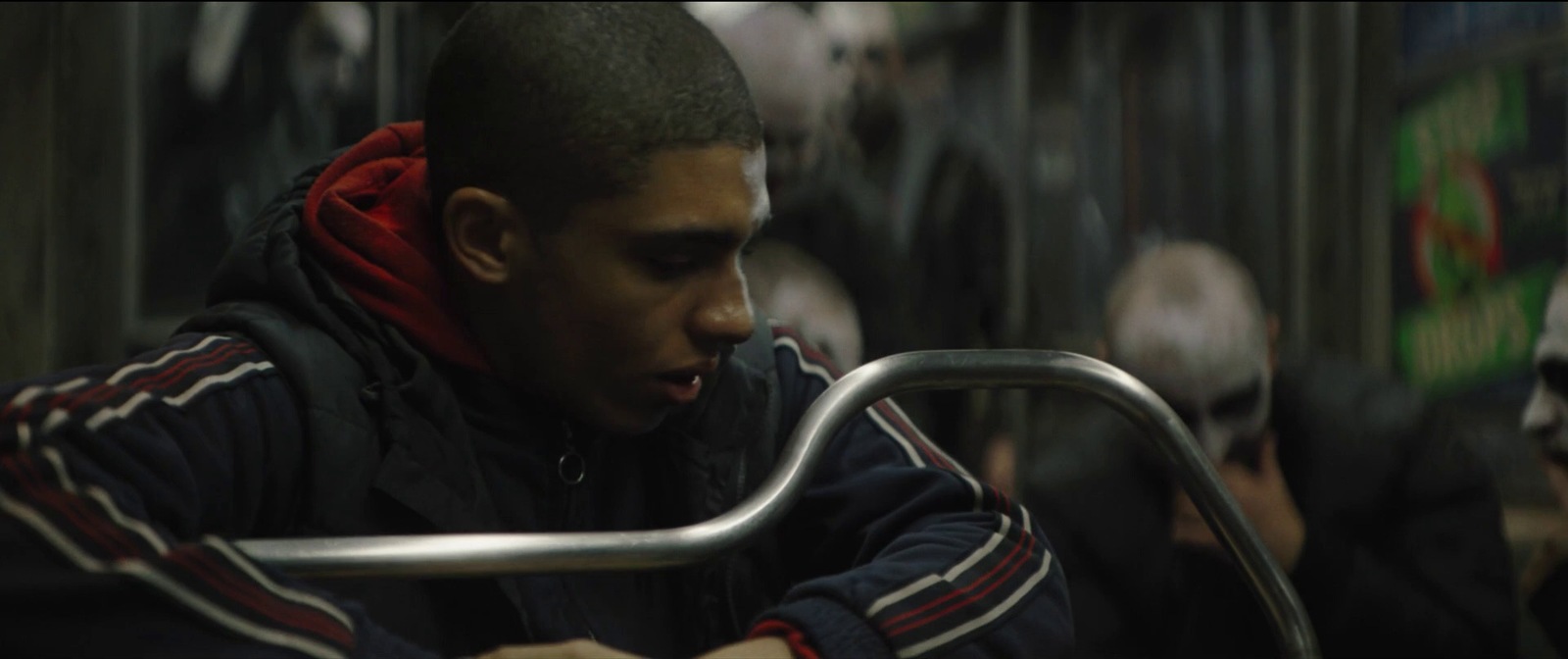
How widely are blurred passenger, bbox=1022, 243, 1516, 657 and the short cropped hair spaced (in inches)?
44.3

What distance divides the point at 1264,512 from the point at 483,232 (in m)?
1.29

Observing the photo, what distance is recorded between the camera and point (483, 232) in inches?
42.0

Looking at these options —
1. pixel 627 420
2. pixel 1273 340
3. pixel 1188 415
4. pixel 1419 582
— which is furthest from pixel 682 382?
pixel 1273 340

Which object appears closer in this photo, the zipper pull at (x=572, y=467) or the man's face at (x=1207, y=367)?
the zipper pull at (x=572, y=467)

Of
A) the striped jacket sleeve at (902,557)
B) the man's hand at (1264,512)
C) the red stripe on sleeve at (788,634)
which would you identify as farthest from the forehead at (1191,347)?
the red stripe on sleeve at (788,634)

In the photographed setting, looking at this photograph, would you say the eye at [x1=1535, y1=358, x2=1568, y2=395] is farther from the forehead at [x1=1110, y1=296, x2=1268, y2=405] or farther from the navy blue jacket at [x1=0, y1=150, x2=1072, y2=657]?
the navy blue jacket at [x1=0, y1=150, x2=1072, y2=657]

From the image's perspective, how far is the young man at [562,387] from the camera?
937mm

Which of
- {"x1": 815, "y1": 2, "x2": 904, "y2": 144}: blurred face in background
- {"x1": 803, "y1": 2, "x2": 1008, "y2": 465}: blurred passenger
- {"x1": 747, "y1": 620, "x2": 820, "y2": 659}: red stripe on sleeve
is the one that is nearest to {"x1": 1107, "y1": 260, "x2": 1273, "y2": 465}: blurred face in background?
{"x1": 803, "y1": 2, "x2": 1008, "y2": 465}: blurred passenger

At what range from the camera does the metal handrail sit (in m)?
0.79

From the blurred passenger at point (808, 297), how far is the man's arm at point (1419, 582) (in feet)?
2.28

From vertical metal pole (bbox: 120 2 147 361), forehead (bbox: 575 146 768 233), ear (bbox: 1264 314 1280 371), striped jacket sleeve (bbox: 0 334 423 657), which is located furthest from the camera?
ear (bbox: 1264 314 1280 371)

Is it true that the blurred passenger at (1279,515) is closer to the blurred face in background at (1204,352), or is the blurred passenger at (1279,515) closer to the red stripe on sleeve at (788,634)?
the blurred face in background at (1204,352)

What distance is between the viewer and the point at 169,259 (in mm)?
2119

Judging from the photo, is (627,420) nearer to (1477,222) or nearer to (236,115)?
(236,115)
